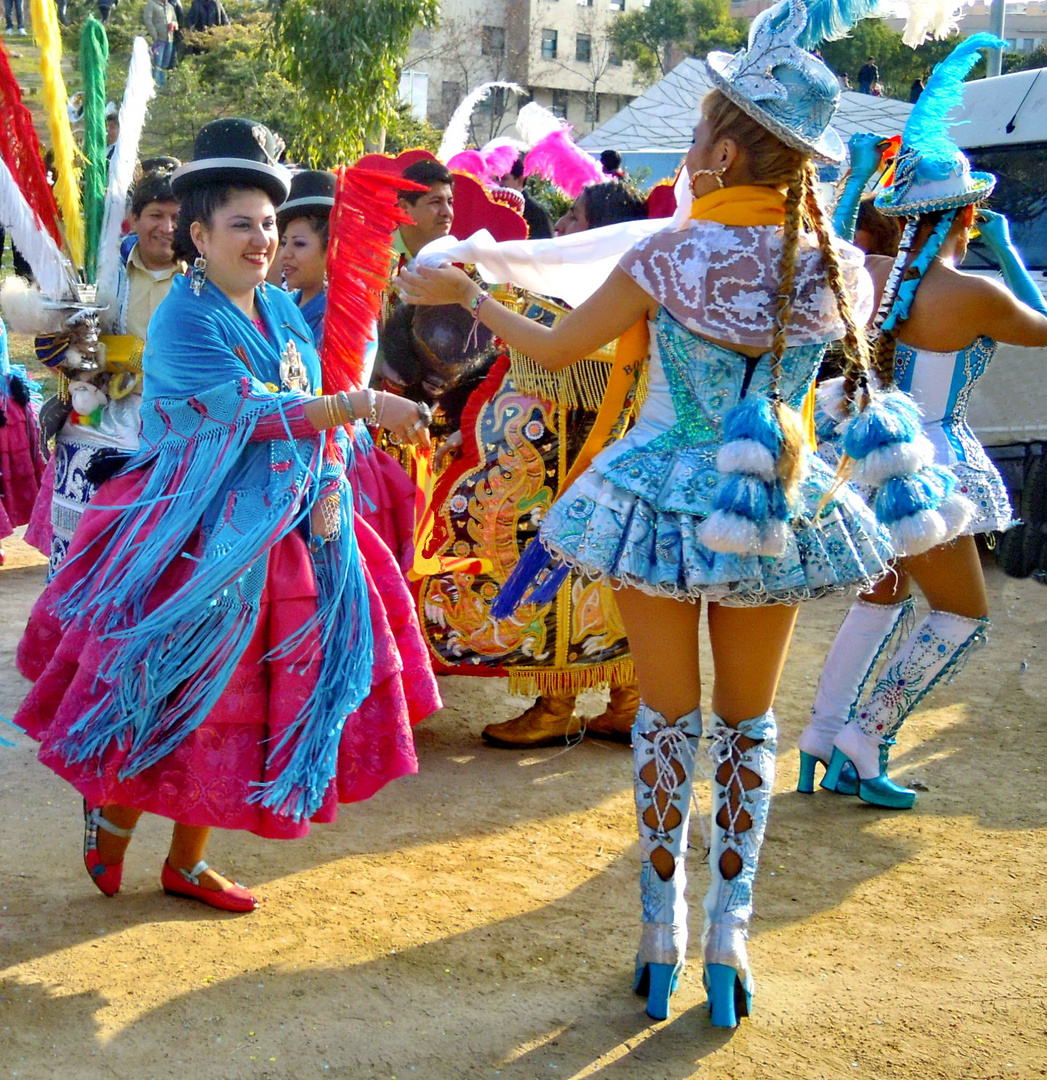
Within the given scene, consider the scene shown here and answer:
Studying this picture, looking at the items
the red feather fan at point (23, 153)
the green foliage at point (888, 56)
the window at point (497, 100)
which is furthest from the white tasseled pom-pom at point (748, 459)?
the green foliage at point (888, 56)

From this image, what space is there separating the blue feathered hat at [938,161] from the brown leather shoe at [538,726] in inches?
76.4

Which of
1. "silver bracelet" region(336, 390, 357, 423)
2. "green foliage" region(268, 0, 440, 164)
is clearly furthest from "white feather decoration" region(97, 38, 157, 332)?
"green foliage" region(268, 0, 440, 164)

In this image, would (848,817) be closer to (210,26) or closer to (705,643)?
(705,643)

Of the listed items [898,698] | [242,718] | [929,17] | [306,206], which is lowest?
[898,698]

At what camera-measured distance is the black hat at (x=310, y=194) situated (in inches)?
155

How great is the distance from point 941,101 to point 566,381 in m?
1.38

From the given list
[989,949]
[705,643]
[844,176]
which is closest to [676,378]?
[989,949]

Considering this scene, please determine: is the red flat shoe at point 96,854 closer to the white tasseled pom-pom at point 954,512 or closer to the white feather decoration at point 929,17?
the white tasseled pom-pom at point 954,512

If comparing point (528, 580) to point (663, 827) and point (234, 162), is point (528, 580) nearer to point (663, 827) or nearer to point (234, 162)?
point (663, 827)

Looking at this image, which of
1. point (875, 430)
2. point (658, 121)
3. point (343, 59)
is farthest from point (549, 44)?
point (875, 430)

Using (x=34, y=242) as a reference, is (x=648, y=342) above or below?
below

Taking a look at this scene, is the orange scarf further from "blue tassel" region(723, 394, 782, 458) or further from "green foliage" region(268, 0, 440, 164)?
"green foliage" region(268, 0, 440, 164)

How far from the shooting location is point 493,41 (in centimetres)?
3909

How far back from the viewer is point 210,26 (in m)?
19.9
